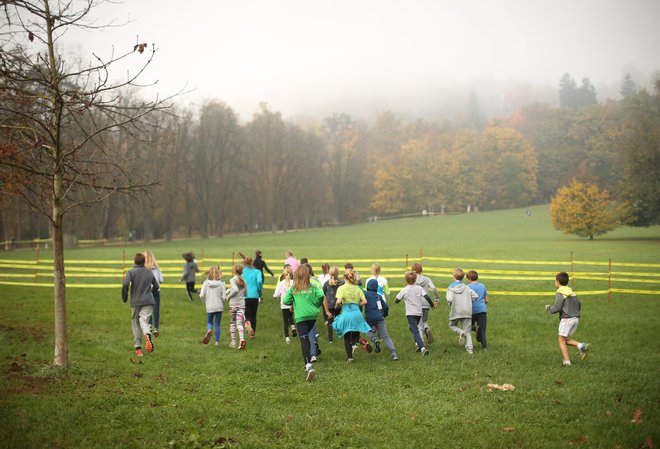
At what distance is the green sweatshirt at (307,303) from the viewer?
423 inches

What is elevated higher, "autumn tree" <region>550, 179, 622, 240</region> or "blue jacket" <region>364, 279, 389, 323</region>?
"autumn tree" <region>550, 179, 622, 240</region>

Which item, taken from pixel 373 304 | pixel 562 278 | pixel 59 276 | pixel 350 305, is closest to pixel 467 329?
pixel 373 304

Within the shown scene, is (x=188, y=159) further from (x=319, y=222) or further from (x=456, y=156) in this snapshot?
(x=456, y=156)

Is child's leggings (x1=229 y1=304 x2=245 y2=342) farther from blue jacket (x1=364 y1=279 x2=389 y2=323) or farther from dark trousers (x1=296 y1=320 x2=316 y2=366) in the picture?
blue jacket (x1=364 y1=279 x2=389 y2=323)

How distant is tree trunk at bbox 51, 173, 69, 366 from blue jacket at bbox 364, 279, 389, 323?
19.4ft

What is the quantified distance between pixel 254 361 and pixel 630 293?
14785mm

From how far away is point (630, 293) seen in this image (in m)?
19.8

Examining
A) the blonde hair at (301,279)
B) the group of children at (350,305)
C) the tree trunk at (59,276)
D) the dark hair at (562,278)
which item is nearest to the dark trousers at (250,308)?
the group of children at (350,305)

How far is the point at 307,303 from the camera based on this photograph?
1078 centimetres

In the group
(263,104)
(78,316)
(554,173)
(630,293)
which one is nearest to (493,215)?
(554,173)

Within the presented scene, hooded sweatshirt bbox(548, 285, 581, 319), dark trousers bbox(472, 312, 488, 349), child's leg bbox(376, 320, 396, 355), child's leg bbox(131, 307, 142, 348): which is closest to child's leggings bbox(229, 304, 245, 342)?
child's leg bbox(131, 307, 142, 348)

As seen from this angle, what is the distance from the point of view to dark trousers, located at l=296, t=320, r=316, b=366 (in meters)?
10.3

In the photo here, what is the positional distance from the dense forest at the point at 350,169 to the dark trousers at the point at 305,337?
4067cm

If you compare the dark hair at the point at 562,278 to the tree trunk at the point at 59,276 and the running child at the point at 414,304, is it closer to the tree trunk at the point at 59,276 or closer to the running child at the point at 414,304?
the running child at the point at 414,304
